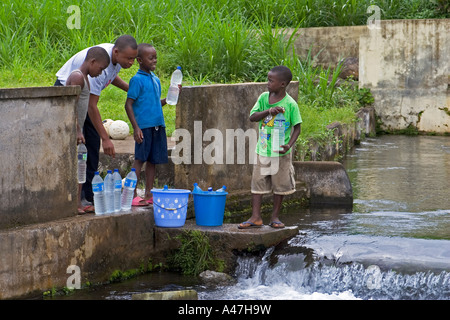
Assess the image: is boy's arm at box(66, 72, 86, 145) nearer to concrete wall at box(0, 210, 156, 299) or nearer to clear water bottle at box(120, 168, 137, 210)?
clear water bottle at box(120, 168, 137, 210)

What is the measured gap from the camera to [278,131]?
6469 millimetres

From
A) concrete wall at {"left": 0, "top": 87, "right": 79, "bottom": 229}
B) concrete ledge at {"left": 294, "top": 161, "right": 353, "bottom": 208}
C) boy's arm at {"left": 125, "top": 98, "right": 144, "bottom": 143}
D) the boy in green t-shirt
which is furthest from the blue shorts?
concrete ledge at {"left": 294, "top": 161, "right": 353, "bottom": 208}

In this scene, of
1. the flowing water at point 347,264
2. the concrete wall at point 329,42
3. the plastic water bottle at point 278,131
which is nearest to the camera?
the flowing water at point 347,264

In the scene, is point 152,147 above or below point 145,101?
below

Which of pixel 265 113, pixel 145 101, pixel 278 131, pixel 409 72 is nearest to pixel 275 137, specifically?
pixel 278 131

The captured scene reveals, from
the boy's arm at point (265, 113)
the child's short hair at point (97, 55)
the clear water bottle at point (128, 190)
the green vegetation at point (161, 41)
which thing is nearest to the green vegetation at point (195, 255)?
the clear water bottle at point (128, 190)

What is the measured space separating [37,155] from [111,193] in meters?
0.79

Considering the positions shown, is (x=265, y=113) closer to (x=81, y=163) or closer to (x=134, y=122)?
(x=134, y=122)

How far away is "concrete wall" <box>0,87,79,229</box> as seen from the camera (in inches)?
223

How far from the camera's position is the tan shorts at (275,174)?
654cm

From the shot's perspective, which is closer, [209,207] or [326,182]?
[209,207]

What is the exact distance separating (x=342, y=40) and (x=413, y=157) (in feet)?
16.6

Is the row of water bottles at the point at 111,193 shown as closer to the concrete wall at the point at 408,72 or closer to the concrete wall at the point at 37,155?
the concrete wall at the point at 37,155

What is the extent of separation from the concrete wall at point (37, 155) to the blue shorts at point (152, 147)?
75 centimetres
